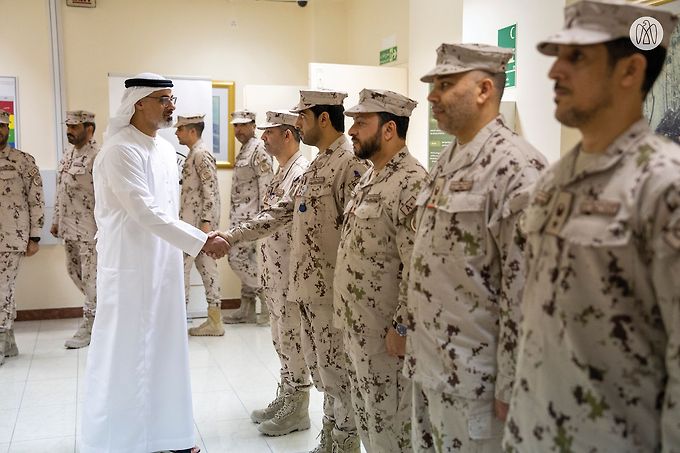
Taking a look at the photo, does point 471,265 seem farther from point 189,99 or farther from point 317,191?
point 189,99

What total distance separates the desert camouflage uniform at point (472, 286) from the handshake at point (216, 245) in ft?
5.24

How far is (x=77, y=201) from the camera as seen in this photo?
18.0ft

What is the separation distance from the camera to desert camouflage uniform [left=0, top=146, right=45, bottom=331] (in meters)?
5.06

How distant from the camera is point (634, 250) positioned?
125cm

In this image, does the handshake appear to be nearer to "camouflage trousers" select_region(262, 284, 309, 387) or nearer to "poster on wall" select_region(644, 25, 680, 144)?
"camouflage trousers" select_region(262, 284, 309, 387)

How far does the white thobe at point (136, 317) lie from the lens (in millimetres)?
2982

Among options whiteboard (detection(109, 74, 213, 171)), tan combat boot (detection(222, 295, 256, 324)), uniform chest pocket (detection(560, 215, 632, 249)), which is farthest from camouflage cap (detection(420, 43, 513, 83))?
whiteboard (detection(109, 74, 213, 171))

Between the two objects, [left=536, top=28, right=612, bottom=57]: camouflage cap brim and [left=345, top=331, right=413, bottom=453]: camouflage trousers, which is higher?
[left=536, top=28, right=612, bottom=57]: camouflage cap brim

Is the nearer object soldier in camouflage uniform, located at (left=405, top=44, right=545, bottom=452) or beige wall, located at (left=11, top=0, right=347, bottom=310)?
soldier in camouflage uniform, located at (left=405, top=44, right=545, bottom=452)

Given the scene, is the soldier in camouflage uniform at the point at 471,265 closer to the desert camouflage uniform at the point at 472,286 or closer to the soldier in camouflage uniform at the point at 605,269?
the desert camouflage uniform at the point at 472,286

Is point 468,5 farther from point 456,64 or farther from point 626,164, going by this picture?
point 626,164

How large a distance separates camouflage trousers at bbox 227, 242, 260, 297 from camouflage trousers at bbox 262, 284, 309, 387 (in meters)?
2.57

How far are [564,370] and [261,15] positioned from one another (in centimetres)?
612

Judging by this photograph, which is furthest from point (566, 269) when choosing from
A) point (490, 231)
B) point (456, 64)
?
point (456, 64)
